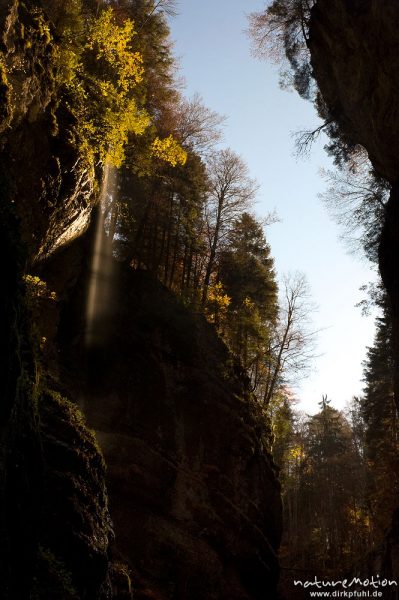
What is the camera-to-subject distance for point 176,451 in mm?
15305

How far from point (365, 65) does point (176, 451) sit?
13.7 metres

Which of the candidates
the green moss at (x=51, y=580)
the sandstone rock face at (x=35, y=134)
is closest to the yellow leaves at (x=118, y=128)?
the sandstone rock face at (x=35, y=134)

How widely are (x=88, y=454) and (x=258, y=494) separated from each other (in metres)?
11.4

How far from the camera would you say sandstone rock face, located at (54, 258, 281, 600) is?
13.8 m

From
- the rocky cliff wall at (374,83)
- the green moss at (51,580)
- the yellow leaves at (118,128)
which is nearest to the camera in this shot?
the green moss at (51,580)

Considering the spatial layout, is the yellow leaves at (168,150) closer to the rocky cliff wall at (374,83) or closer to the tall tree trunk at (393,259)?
the rocky cliff wall at (374,83)

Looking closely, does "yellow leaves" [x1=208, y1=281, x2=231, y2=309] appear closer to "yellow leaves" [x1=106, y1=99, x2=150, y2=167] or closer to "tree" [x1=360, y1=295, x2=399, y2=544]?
"tree" [x1=360, y1=295, x2=399, y2=544]

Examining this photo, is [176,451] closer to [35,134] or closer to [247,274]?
[35,134]

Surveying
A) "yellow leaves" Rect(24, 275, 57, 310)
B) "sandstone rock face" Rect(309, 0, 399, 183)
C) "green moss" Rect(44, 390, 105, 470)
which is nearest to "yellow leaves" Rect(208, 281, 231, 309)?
"sandstone rock face" Rect(309, 0, 399, 183)

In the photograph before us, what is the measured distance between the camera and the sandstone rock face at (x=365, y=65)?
12.6 metres

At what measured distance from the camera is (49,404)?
286 inches

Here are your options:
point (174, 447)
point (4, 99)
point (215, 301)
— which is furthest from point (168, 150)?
point (174, 447)

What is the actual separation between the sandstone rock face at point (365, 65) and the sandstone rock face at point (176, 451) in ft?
30.6

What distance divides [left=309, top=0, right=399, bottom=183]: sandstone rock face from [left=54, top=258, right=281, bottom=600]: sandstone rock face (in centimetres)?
932
